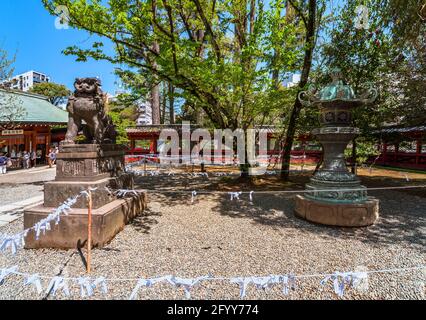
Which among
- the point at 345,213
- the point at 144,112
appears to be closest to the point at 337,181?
the point at 345,213

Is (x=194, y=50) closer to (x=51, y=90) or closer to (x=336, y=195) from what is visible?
(x=336, y=195)

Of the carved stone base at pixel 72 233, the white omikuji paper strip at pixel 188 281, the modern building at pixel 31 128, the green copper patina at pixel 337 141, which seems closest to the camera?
the white omikuji paper strip at pixel 188 281

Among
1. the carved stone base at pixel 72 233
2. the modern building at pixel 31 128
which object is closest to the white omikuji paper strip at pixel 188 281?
the carved stone base at pixel 72 233

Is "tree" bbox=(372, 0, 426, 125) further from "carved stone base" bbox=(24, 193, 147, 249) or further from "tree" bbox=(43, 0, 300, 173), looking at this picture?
"carved stone base" bbox=(24, 193, 147, 249)

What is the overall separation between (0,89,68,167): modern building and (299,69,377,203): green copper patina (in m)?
15.0

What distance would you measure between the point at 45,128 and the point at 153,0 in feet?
52.2

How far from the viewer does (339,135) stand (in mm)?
5141

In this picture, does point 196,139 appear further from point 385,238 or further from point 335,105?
point 385,238

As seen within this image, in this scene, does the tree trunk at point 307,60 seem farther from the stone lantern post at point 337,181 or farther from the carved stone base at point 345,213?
the carved stone base at point 345,213

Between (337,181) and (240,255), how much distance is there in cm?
293

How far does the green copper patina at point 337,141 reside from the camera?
16.2 feet

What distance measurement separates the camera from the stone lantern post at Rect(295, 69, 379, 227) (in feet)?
15.5

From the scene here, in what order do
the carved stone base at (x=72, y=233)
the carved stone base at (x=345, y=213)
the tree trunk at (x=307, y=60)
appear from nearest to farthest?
the carved stone base at (x=72, y=233), the carved stone base at (x=345, y=213), the tree trunk at (x=307, y=60)

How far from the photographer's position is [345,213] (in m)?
4.67
